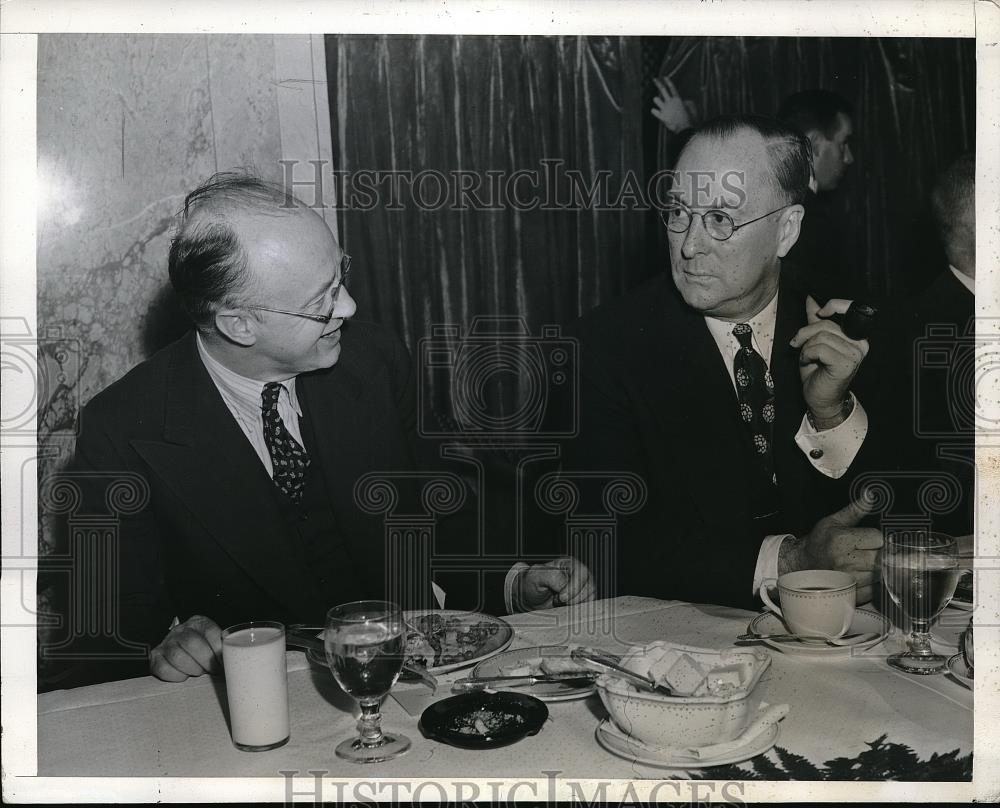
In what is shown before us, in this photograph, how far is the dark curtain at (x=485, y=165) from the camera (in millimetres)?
1487

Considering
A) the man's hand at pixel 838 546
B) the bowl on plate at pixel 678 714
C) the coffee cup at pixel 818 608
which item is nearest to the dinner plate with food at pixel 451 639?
the bowl on plate at pixel 678 714

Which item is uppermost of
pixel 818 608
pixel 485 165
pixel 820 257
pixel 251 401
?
pixel 485 165

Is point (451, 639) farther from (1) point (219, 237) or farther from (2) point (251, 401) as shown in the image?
(1) point (219, 237)

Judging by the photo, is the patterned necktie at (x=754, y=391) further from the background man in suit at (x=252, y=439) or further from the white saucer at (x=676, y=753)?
the white saucer at (x=676, y=753)

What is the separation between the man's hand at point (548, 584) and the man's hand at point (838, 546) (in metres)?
0.31

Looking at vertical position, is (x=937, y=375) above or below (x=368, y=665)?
above

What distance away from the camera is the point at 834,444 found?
1554mm

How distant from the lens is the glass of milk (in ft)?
3.63

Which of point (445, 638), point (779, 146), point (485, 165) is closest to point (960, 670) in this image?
point (445, 638)

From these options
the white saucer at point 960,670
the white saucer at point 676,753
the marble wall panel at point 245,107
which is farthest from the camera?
the marble wall panel at point 245,107

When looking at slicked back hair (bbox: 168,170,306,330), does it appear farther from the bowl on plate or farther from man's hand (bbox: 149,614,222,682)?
the bowl on plate

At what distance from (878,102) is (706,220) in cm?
32

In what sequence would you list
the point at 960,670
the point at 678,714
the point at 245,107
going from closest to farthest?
the point at 678,714 → the point at 960,670 → the point at 245,107

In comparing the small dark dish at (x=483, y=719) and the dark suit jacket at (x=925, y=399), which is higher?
the dark suit jacket at (x=925, y=399)
